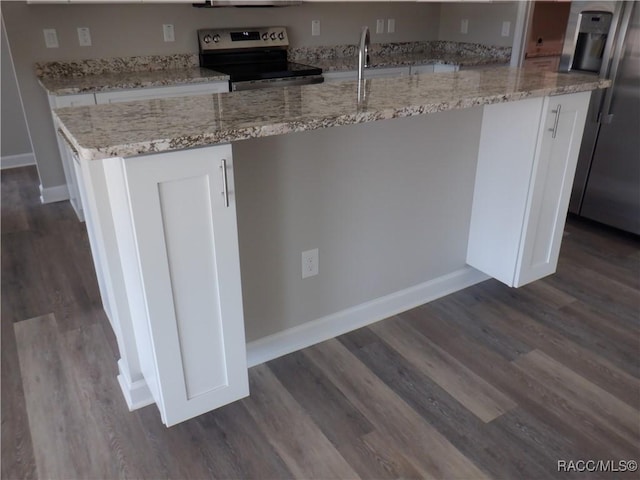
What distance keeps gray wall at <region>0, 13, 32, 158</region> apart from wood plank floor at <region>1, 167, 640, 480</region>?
96.5 inches

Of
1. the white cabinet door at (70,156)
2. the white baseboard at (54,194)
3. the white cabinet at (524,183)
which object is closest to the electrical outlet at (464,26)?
the white cabinet at (524,183)

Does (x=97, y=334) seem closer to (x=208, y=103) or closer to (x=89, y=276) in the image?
(x=89, y=276)

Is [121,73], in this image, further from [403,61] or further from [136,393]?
[136,393]

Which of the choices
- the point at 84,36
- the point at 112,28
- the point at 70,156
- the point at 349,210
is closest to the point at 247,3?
the point at 112,28

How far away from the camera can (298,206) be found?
6.36 feet

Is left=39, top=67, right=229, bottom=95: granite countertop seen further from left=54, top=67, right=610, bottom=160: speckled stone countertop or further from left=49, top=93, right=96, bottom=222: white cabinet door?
left=54, top=67, right=610, bottom=160: speckled stone countertop

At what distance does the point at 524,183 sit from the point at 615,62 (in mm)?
1493

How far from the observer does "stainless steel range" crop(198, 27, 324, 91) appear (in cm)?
352

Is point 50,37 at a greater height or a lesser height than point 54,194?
greater

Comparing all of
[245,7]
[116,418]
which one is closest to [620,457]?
[116,418]

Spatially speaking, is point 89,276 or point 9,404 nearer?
point 9,404

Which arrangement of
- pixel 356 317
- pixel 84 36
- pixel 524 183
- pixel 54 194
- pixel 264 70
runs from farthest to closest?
pixel 54 194, pixel 264 70, pixel 84 36, pixel 356 317, pixel 524 183

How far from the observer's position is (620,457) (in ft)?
5.51

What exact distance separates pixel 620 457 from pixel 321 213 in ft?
4.33
